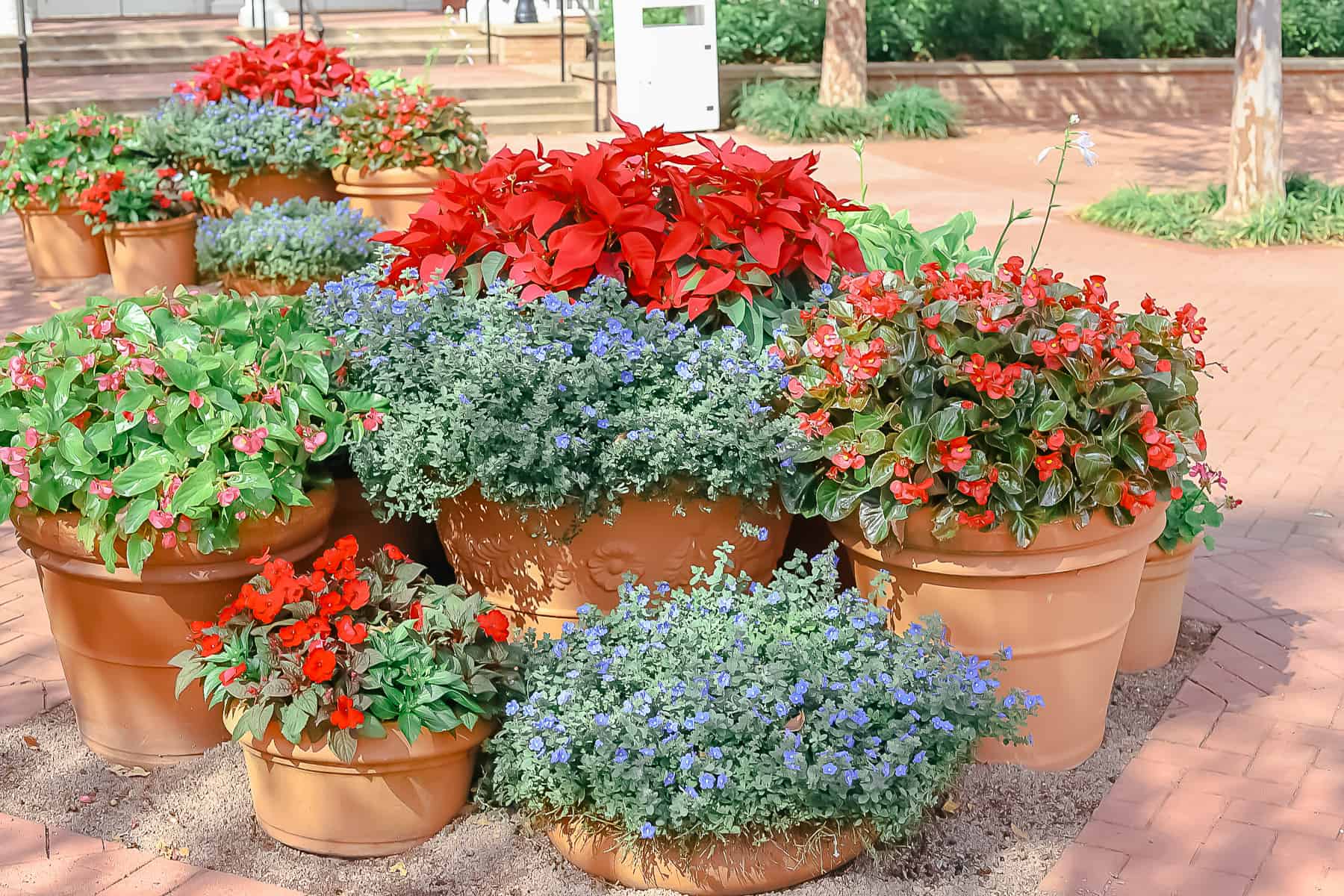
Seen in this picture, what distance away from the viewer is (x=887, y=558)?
325 centimetres

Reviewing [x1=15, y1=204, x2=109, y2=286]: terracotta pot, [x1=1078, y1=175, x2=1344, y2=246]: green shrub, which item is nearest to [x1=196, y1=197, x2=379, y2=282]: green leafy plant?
[x1=15, y1=204, x2=109, y2=286]: terracotta pot

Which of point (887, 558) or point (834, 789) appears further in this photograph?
point (887, 558)

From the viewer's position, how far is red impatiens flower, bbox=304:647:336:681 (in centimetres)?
288

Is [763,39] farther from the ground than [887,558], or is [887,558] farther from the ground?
[763,39]

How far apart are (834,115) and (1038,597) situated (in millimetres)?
12021

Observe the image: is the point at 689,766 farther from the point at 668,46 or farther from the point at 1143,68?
the point at 1143,68

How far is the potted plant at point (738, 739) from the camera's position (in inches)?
109

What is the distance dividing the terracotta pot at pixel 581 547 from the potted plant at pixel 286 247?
12.4 ft

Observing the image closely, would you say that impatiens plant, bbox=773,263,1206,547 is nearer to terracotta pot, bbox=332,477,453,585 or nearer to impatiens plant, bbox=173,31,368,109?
terracotta pot, bbox=332,477,453,585

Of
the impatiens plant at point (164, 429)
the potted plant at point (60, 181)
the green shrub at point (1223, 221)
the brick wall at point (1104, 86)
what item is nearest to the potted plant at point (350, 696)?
the impatiens plant at point (164, 429)

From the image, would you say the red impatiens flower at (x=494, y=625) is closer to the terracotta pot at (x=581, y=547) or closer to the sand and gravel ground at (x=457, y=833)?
the terracotta pot at (x=581, y=547)

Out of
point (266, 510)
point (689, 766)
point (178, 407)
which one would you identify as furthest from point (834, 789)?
point (178, 407)

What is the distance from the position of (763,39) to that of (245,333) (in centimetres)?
1323

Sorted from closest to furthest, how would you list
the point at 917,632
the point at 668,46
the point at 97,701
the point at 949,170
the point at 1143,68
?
the point at 917,632
the point at 97,701
the point at 949,170
the point at 668,46
the point at 1143,68
